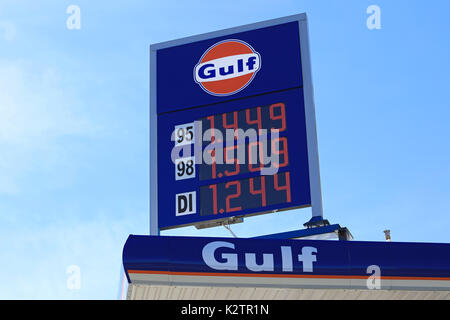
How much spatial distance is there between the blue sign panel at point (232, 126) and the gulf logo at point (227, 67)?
0.02 m

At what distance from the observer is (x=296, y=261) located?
10.6 metres

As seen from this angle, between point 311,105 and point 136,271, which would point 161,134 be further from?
point 136,271

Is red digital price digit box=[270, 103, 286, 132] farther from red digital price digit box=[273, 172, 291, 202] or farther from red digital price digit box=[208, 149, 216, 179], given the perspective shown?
red digital price digit box=[208, 149, 216, 179]

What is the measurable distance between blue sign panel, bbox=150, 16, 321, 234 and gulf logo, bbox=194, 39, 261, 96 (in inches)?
0.9

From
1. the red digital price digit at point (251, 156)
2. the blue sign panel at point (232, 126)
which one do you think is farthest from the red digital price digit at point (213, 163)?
the red digital price digit at point (251, 156)

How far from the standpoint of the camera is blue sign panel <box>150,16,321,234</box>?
1535 centimetres

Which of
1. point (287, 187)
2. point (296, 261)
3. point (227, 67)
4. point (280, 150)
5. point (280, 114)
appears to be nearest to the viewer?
point (296, 261)

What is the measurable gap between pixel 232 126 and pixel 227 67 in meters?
1.69

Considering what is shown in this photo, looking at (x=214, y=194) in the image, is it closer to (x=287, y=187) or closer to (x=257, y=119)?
(x=287, y=187)

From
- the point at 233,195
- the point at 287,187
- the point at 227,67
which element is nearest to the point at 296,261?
the point at 287,187

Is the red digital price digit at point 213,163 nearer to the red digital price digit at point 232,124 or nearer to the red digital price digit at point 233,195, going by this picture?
the red digital price digit at point 233,195

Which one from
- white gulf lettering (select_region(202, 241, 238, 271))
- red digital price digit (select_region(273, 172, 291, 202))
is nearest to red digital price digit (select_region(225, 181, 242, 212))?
red digital price digit (select_region(273, 172, 291, 202))

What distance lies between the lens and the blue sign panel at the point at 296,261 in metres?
10.3
